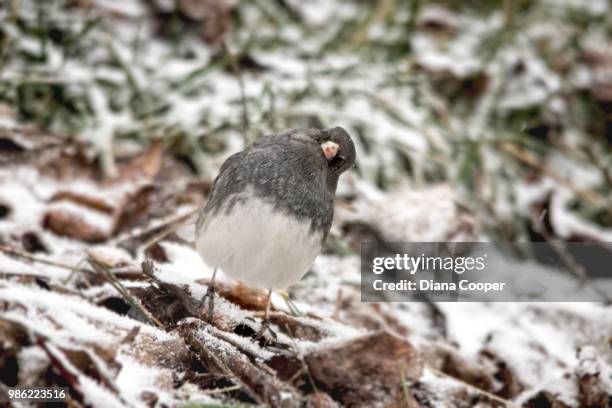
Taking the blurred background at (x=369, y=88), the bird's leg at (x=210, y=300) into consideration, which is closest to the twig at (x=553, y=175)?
the blurred background at (x=369, y=88)

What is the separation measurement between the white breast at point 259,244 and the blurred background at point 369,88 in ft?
3.87

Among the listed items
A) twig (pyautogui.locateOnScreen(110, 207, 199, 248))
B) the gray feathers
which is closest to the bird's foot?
the gray feathers

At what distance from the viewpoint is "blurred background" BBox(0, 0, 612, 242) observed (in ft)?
10.1

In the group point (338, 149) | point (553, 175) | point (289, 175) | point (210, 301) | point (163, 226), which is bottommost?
point (210, 301)

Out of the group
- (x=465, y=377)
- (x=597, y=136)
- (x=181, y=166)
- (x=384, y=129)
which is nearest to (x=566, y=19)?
(x=597, y=136)

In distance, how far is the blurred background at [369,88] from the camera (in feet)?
10.1

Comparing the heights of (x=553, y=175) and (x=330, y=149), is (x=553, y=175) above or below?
above

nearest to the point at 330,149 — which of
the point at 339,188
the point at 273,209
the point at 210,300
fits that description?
the point at 273,209

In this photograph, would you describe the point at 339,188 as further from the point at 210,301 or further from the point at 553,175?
the point at 210,301

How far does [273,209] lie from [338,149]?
266 millimetres

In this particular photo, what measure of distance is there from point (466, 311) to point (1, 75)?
83.1 inches

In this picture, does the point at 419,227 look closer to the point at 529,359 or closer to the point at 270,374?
the point at 529,359

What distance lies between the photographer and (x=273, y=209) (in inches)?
62.2

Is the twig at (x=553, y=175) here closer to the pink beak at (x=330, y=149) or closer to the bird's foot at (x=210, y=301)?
the pink beak at (x=330, y=149)
